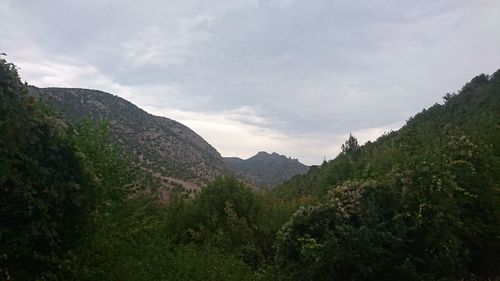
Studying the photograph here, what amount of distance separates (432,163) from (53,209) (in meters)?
13.9

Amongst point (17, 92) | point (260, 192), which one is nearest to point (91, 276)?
point (17, 92)

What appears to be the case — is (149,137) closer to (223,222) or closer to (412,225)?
(223,222)

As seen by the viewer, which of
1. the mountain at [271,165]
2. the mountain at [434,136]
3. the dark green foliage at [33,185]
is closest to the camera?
the dark green foliage at [33,185]

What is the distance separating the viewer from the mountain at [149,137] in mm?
55391

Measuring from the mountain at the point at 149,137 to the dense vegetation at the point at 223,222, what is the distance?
32125 mm

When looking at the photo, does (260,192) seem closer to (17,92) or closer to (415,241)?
(415,241)

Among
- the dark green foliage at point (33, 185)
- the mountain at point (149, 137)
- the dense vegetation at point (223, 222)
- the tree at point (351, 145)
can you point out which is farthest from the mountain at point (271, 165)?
the dark green foliage at point (33, 185)

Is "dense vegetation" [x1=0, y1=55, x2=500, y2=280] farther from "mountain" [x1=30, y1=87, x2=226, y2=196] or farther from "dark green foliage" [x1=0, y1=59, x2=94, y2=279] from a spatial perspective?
"mountain" [x1=30, y1=87, x2=226, y2=196]

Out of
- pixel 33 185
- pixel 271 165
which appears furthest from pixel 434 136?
pixel 271 165

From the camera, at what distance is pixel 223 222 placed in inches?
964

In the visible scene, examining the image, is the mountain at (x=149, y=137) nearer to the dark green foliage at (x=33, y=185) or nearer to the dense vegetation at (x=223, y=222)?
the dense vegetation at (x=223, y=222)

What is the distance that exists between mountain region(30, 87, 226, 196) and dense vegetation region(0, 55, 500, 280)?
32125mm

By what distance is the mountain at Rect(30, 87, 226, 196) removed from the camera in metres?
55.4

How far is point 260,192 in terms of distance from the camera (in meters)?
27.8
